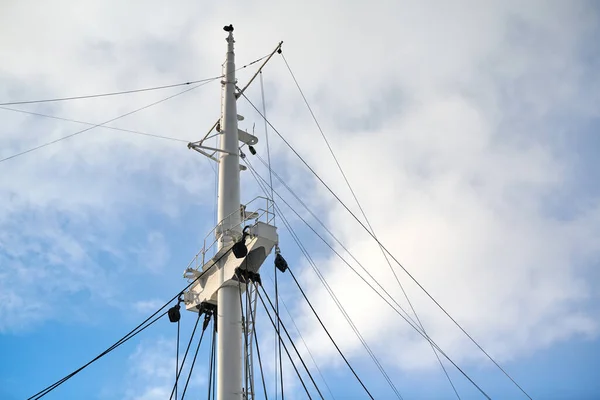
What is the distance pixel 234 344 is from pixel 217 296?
2.06 m

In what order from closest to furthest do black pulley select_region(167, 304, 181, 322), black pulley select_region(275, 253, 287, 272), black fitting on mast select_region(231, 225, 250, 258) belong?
1. black fitting on mast select_region(231, 225, 250, 258)
2. black pulley select_region(275, 253, 287, 272)
3. black pulley select_region(167, 304, 181, 322)

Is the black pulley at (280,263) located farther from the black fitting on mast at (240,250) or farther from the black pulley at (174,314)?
the black pulley at (174,314)

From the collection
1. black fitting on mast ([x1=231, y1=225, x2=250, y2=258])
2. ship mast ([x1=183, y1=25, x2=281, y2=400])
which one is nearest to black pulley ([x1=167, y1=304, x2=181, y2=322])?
ship mast ([x1=183, y1=25, x2=281, y2=400])

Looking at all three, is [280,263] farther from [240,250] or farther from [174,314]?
[174,314]

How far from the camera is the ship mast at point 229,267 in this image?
16703mm

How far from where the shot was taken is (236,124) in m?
21.2

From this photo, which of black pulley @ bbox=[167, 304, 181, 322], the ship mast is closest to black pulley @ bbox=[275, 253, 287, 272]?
the ship mast

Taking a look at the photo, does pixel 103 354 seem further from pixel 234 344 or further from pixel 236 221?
pixel 236 221

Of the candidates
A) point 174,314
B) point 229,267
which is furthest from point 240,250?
point 174,314

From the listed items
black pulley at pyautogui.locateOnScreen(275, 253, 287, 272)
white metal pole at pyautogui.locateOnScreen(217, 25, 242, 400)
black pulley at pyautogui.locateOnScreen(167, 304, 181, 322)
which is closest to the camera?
white metal pole at pyautogui.locateOnScreen(217, 25, 242, 400)

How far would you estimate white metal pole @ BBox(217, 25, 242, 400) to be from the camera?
16500 millimetres

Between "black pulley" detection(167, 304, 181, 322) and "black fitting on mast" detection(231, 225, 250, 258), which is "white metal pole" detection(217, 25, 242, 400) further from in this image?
→ "black pulley" detection(167, 304, 181, 322)

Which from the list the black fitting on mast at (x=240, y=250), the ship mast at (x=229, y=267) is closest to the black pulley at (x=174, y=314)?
the ship mast at (x=229, y=267)

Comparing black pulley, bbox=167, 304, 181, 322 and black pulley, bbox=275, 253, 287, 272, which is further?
black pulley, bbox=167, 304, 181, 322
